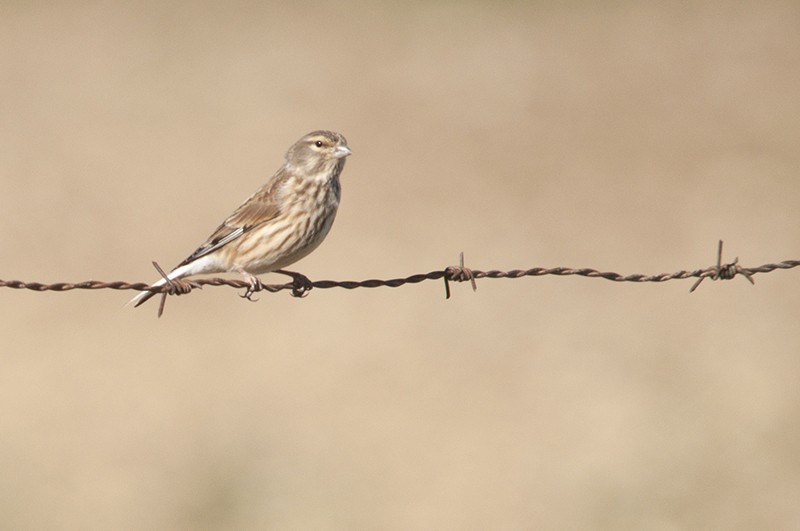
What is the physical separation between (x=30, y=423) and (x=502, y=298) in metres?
4.98

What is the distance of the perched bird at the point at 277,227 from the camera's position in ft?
25.2

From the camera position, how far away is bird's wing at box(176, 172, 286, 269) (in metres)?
7.79

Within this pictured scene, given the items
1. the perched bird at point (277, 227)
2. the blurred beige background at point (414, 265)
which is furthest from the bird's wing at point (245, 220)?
the blurred beige background at point (414, 265)

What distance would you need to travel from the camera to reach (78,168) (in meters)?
17.7

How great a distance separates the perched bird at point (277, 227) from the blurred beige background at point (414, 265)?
259 cm

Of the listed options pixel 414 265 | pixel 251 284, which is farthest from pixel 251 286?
pixel 414 265

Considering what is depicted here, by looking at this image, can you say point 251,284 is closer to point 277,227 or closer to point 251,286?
point 251,286

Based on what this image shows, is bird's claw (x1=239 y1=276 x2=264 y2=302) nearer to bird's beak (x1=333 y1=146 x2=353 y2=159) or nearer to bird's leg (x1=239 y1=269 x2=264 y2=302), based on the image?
bird's leg (x1=239 y1=269 x2=264 y2=302)

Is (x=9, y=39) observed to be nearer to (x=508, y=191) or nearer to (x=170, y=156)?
(x=170, y=156)

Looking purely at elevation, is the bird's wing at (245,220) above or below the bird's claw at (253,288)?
above

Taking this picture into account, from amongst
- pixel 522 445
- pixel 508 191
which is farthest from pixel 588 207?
pixel 522 445

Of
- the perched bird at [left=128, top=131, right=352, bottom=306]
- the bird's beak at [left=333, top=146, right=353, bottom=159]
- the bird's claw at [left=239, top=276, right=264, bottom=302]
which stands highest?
the bird's beak at [left=333, top=146, right=353, bottom=159]

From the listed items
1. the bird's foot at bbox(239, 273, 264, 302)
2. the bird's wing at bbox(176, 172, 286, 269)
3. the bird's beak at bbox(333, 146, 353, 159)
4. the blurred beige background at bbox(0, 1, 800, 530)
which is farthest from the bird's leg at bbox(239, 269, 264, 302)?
the blurred beige background at bbox(0, 1, 800, 530)

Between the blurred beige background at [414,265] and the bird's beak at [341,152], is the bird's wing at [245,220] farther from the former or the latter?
the blurred beige background at [414,265]
